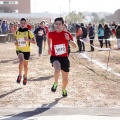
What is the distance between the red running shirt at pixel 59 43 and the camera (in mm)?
7332

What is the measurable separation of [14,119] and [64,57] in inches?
83.5

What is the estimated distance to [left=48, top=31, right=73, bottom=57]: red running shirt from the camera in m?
7.33

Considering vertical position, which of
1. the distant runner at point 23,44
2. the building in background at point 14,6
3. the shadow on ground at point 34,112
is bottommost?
the shadow on ground at point 34,112

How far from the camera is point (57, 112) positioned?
6.34m

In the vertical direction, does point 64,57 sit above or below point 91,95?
above

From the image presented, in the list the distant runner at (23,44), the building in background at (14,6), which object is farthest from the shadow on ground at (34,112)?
the building in background at (14,6)

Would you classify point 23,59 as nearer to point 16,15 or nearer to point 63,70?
point 63,70

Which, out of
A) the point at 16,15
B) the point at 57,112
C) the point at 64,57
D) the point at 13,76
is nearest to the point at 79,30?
the point at 13,76

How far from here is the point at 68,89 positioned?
8547 millimetres

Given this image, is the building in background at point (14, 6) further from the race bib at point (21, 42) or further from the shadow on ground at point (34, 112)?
the shadow on ground at point (34, 112)

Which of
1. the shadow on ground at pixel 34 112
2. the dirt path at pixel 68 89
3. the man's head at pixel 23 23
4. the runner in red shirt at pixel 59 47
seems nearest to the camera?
the shadow on ground at pixel 34 112

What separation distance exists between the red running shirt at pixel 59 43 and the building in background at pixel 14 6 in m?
82.1

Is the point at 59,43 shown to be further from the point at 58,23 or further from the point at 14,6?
the point at 14,6

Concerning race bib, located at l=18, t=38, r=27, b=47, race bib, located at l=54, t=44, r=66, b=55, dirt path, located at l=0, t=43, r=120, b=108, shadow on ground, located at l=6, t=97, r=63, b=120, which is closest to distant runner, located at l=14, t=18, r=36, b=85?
race bib, located at l=18, t=38, r=27, b=47
